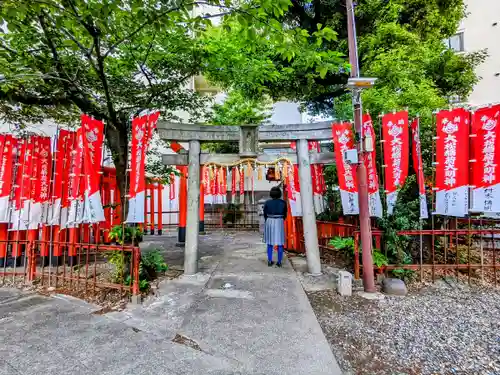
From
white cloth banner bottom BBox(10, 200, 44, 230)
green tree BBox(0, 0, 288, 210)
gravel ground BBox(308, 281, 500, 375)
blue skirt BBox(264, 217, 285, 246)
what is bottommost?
gravel ground BBox(308, 281, 500, 375)

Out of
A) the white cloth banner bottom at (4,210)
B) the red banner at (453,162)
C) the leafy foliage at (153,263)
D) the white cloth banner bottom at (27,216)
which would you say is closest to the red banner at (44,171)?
the white cloth banner bottom at (27,216)

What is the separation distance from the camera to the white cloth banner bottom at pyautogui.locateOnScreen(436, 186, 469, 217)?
5.31 meters

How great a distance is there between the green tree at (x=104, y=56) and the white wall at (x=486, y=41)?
1685 cm

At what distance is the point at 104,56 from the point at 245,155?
368cm

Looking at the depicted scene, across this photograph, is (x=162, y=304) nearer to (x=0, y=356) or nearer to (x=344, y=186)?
(x=0, y=356)

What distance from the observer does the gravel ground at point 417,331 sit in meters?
3.15

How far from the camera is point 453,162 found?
17.9ft

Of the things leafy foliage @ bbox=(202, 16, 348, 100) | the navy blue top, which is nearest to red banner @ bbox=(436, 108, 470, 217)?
leafy foliage @ bbox=(202, 16, 348, 100)

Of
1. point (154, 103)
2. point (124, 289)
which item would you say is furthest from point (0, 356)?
point (154, 103)

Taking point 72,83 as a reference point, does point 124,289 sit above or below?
below

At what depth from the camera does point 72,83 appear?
541cm

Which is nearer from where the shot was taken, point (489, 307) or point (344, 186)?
point (489, 307)

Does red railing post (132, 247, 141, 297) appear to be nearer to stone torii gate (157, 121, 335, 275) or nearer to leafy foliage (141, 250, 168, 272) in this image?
leafy foliage (141, 250, 168, 272)

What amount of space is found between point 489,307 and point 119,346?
6.13 m
